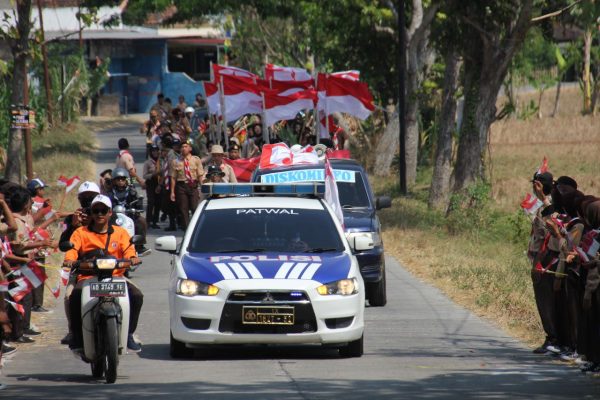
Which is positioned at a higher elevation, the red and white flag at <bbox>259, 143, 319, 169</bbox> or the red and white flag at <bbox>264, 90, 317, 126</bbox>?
the red and white flag at <bbox>264, 90, 317, 126</bbox>

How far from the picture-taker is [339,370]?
473 inches

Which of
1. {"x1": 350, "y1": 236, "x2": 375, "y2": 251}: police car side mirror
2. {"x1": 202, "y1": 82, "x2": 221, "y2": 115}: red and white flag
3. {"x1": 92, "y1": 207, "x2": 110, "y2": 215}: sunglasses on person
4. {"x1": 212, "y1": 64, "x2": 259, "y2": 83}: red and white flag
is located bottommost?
{"x1": 350, "y1": 236, "x2": 375, "y2": 251}: police car side mirror

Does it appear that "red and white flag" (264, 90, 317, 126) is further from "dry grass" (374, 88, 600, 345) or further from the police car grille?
the police car grille

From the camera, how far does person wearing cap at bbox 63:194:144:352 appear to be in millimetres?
11773

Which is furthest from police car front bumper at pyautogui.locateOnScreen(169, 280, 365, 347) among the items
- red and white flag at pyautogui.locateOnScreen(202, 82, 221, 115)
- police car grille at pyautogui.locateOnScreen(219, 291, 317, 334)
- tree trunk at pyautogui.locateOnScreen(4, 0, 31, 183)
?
red and white flag at pyautogui.locateOnScreen(202, 82, 221, 115)

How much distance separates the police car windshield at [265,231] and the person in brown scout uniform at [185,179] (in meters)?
11.5

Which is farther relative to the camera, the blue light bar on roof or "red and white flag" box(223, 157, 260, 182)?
"red and white flag" box(223, 157, 260, 182)

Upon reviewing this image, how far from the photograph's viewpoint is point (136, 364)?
12.6 m

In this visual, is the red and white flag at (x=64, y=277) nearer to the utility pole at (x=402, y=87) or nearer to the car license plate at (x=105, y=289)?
the car license plate at (x=105, y=289)

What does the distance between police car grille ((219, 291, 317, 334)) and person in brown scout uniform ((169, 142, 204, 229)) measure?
12887 mm

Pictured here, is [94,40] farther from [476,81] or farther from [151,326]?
[151,326]

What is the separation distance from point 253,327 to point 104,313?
5.22ft

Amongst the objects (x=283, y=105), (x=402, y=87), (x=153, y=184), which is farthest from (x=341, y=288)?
(x=402, y=87)

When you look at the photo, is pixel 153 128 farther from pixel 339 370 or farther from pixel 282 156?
pixel 339 370
